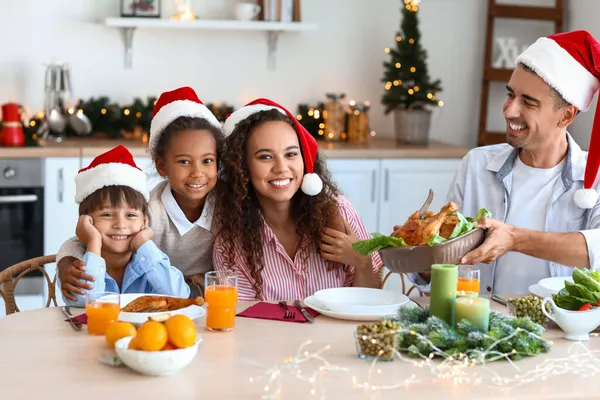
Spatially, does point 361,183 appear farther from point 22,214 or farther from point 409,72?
point 22,214

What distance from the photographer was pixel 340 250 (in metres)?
2.56

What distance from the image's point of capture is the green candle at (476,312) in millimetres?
1896

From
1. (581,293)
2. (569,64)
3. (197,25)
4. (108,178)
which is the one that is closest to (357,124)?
(197,25)

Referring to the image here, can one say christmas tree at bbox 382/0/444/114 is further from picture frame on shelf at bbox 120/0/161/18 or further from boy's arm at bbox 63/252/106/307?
boy's arm at bbox 63/252/106/307

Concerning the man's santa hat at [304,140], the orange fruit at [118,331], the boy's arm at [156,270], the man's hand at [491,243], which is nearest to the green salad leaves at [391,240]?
the man's hand at [491,243]

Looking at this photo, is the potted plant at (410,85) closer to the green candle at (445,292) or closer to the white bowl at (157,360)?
the green candle at (445,292)

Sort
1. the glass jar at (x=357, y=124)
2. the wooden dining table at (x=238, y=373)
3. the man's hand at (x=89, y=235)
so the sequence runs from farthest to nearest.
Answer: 1. the glass jar at (x=357, y=124)
2. the man's hand at (x=89, y=235)
3. the wooden dining table at (x=238, y=373)

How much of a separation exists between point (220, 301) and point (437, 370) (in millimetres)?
515

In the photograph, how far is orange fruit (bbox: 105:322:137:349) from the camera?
5.98 feet

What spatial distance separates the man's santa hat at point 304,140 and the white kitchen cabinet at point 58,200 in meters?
1.59

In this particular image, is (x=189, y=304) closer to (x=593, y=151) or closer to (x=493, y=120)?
(x=593, y=151)

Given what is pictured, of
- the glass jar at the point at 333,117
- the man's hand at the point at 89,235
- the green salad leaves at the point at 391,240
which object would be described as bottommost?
the man's hand at the point at 89,235

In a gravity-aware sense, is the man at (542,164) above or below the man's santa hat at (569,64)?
below

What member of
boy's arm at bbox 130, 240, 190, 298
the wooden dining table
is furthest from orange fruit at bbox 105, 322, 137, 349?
boy's arm at bbox 130, 240, 190, 298
